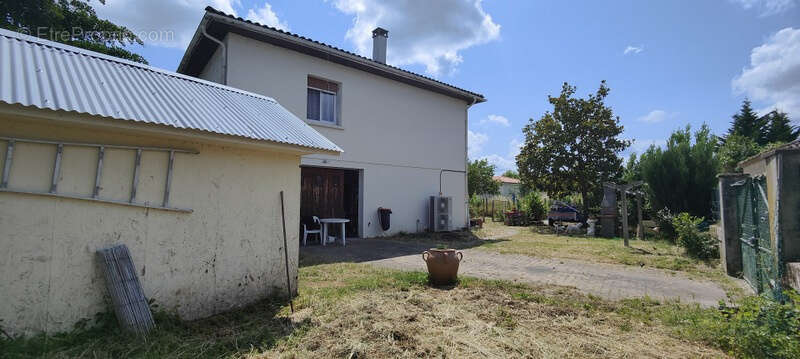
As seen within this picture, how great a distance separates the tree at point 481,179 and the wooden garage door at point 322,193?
25.9 meters

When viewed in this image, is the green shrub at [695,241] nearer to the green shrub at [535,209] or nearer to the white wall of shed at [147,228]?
the white wall of shed at [147,228]

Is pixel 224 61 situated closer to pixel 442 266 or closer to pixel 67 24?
pixel 442 266

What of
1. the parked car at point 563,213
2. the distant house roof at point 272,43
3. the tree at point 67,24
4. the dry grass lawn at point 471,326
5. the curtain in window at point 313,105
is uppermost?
the tree at point 67,24

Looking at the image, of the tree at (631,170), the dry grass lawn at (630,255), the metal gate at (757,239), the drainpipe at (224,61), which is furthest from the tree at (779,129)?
the drainpipe at (224,61)

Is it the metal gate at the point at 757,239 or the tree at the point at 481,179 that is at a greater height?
the tree at the point at 481,179

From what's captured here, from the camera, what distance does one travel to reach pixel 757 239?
5406 mm

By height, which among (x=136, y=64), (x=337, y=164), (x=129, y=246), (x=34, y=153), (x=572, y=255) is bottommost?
(x=572, y=255)

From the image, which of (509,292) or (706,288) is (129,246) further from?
(706,288)

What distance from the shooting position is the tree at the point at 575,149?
60.4ft

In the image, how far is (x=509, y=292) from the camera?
5.50 meters

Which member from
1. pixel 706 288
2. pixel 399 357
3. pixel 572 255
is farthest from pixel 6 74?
pixel 572 255

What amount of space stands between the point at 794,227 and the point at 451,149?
11.2 metres

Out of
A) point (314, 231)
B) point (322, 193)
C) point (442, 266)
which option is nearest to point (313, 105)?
point (322, 193)

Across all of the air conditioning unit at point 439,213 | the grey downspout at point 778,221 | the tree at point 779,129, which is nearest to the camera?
the grey downspout at point 778,221
